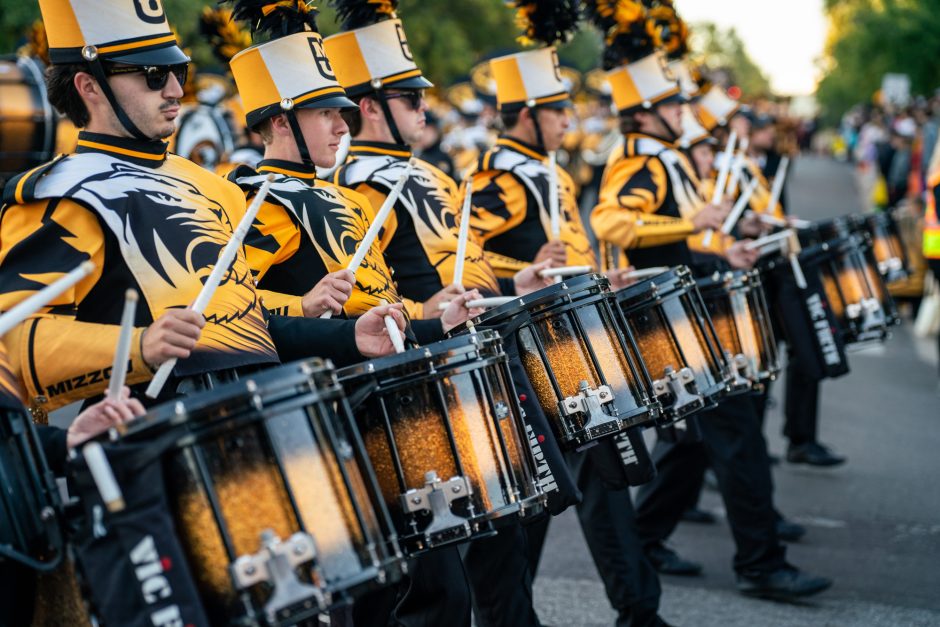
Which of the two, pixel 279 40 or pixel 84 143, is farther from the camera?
pixel 279 40

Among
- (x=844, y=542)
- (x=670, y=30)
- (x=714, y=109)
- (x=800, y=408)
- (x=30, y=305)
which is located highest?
(x=670, y=30)

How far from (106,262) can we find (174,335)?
37 cm

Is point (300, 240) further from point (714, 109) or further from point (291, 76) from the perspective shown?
point (714, 109)

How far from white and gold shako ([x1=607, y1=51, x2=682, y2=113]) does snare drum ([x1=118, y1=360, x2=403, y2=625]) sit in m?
4.25

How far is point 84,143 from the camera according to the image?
3.43 meters

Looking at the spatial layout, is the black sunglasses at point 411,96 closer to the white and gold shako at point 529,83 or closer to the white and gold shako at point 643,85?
the white and gold shako at point 529,83

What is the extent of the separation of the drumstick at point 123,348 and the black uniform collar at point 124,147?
74 cm

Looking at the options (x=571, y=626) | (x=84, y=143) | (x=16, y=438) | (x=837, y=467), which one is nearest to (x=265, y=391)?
(x=16, y=438)

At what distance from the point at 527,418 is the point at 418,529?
26.9 inches

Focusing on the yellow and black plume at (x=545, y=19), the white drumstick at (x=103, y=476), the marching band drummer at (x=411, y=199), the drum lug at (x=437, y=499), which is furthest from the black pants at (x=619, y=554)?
the white drumstick at (x=103, y=476)

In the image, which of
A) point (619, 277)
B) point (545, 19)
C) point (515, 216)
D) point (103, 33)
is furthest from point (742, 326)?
point (103, 33)

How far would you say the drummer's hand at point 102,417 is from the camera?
2.80m

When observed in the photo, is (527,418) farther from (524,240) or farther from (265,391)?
(524,240)

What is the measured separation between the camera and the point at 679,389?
455cm
